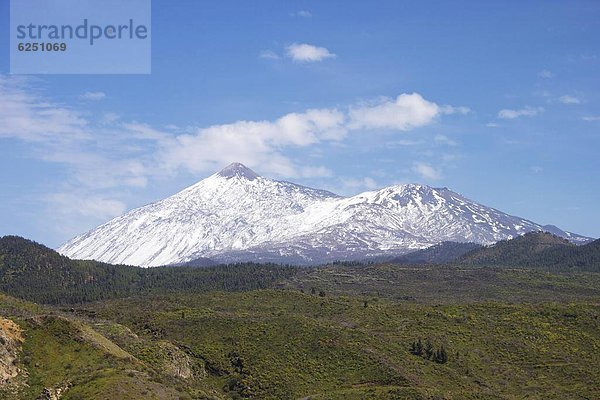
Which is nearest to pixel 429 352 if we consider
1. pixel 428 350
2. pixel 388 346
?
pixel 428 350

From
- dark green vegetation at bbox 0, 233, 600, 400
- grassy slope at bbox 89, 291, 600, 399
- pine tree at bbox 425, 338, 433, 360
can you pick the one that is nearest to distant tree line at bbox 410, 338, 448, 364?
pine tree at bbox 425, 338, 433, 360

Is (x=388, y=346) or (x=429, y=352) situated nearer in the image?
(x=429, y=352)

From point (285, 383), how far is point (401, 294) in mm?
112695

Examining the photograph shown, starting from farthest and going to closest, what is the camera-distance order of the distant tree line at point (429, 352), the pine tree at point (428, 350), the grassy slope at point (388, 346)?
the pine tree at point (428, 350)
the distant tree line at point (429, 352)
the grassy slope at point (388, 346)

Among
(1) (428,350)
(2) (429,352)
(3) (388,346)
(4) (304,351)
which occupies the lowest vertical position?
(2) (429,352)

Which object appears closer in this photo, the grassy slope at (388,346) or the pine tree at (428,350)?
the grassy slope at (388,346)

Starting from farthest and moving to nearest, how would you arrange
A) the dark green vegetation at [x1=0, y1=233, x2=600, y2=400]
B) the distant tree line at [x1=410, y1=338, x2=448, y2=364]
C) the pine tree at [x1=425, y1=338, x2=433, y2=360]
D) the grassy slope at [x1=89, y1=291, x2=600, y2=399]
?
the pine tree at [x1=425, y1=338, x2=433, y2=360] < the distant tree line at [x1=410, y1=338, x2=448, y2=364] < the grassy slope at [x1=89, y1=291, x2=600, y2=399] < the dark green vegetation at [x1=0, y1=233, x2=600, y2=400]

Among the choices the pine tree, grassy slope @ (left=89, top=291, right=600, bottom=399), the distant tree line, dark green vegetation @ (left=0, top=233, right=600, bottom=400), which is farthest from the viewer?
the pine tree

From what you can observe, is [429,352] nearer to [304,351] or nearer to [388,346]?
[388,346]

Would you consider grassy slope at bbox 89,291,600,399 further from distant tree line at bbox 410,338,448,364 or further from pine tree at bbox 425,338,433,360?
pine tree at bbox 425,338,433,360

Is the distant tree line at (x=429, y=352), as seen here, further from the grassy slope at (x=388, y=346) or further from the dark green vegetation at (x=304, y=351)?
the grassy slope at (x=388, y=346)

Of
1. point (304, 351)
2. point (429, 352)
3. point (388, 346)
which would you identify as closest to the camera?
point (304, 351)

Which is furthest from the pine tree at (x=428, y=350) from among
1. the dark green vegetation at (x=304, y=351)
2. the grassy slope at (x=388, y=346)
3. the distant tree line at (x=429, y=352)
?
the grassy slope at (x=388, y=346)

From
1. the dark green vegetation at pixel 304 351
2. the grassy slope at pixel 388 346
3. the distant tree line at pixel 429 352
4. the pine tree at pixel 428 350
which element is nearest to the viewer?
the dark green vegetation at pixel 304 351
